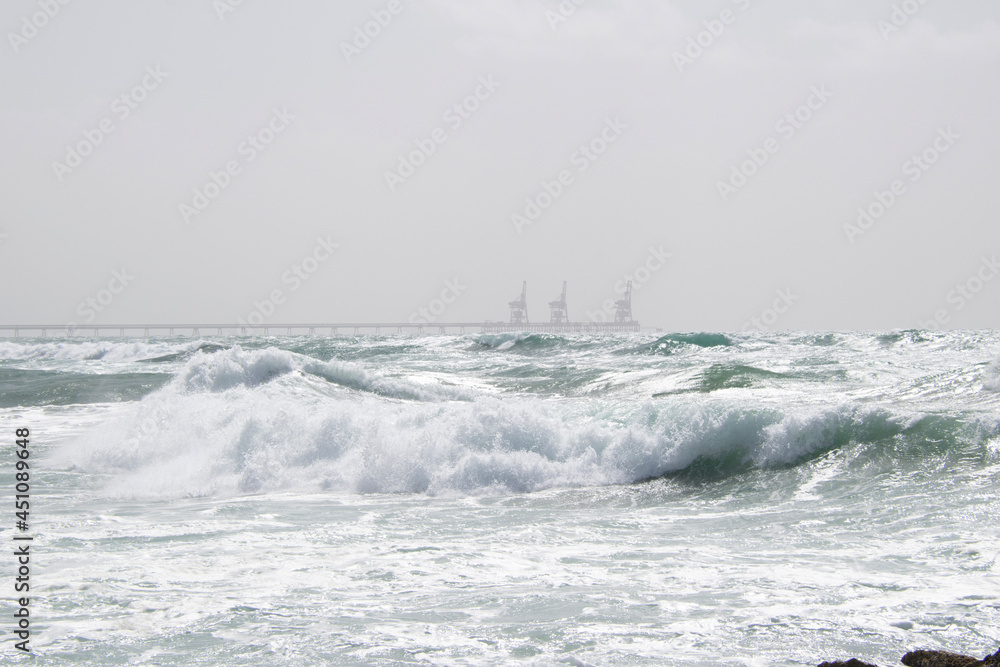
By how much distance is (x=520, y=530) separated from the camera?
21.5 ft

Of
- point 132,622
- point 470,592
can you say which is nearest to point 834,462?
point 470,592

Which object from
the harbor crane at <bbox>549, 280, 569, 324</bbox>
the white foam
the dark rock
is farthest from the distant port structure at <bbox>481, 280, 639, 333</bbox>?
the dark rock

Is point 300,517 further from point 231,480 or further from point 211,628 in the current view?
point 211,628

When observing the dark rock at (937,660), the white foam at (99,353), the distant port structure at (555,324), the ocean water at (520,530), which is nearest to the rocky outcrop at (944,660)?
the dark rock at (937,660)

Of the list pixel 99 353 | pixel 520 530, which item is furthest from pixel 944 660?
pixel 99 353

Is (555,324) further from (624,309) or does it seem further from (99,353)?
(99,353)

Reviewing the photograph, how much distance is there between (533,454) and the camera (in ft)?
30.5

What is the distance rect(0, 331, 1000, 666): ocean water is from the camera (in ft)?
13.4

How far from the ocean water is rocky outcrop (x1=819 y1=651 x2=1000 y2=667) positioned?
127 mm

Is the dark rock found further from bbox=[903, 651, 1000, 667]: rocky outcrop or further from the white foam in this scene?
the white foam

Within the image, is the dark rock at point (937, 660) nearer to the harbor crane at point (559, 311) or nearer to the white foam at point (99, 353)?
the white foam at point (99, 353)

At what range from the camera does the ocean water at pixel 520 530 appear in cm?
408

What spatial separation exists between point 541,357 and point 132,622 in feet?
84.7

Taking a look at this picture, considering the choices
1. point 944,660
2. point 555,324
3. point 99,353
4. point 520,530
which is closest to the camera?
point 944,660
